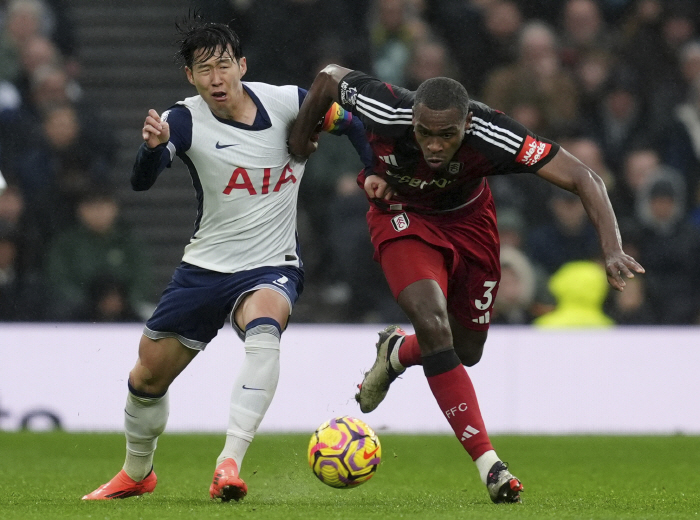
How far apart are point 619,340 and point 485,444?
4.60m

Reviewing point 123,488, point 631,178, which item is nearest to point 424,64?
point 631,178

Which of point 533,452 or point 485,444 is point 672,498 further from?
point 533,452

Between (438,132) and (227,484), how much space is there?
1.73 m

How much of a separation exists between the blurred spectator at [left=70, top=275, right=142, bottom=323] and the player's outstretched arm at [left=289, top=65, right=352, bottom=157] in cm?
476

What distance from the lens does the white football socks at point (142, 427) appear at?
18.6 feet

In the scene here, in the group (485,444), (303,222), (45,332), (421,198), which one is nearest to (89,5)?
(303,222)

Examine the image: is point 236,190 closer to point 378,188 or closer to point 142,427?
point 378,188

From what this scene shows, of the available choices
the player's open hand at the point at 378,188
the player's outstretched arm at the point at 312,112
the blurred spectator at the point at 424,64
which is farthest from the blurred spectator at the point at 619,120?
the player's outstretched arm at the point at 312,112

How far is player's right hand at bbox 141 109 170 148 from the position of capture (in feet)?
17.2

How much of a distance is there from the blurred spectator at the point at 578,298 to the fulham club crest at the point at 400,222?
4.26 meters

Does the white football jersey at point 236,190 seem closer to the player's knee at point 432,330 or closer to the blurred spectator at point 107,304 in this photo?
the player's knee at point 432,330

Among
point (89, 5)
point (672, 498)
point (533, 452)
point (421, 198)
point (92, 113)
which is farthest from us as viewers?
point (89, 5)

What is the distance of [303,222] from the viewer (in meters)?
11.3

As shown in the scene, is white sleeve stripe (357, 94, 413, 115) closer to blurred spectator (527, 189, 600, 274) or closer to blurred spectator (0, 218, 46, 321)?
blurred spectator (527, 189, 600, 274)
